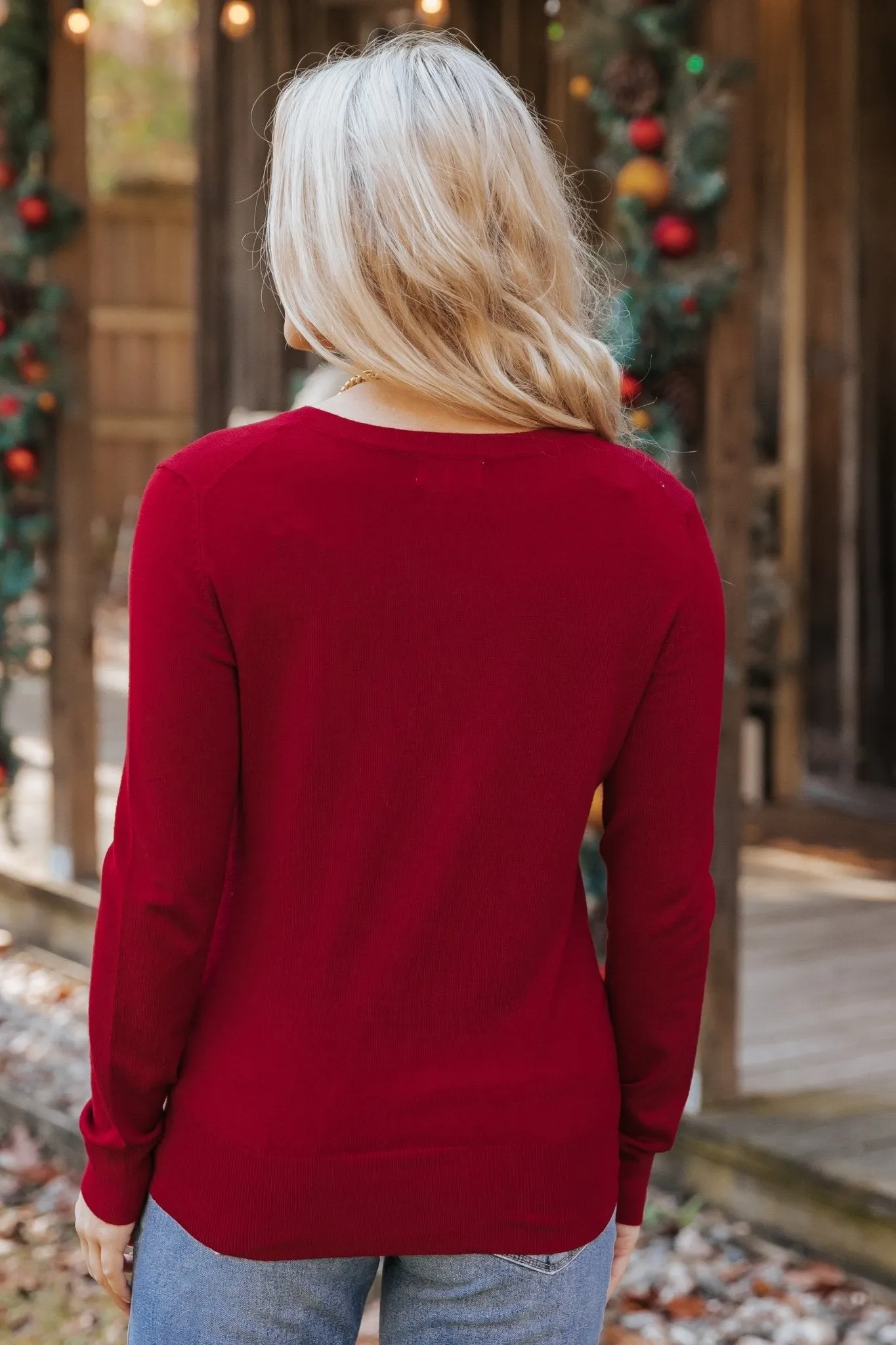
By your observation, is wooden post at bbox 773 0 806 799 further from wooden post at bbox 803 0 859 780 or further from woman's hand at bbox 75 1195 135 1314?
woman's hand at bbox 75 1195 135 1314

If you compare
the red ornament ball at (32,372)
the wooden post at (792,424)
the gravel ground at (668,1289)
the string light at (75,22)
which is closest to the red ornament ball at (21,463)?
the red ornament ball at (32,372)

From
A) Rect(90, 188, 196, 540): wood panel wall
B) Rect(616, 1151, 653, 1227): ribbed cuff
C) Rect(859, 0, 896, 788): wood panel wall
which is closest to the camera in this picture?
Rect(616, 1151, 653, 1227): ribbed cuff

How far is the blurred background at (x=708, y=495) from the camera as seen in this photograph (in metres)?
2.93

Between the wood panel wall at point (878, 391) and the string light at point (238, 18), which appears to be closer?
the string light at point (238, 18)

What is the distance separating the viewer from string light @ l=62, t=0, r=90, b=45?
4426 mm

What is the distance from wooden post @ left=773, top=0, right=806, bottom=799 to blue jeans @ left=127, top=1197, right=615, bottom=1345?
4.73 m

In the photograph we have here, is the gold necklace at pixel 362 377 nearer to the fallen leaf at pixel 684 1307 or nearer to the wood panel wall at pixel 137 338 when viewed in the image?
the fallen leaf at pixel 684 1307

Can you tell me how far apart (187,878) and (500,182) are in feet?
1.78

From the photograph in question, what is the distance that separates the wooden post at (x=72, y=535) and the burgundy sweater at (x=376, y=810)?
3.49m

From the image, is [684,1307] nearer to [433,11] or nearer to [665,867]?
[665,867]

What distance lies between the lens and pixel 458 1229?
1.21 meters

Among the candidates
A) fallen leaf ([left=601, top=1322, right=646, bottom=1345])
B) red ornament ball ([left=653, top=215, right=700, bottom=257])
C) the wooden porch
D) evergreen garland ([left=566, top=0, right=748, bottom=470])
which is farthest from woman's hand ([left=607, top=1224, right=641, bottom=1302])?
red ornament ball ([left=653, top=215, right=700, bottom=257])

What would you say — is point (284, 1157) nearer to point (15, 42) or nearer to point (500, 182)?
point (500, 182)

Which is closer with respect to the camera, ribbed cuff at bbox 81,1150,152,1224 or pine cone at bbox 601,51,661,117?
ribbed cuff at bbox 81,1150,152,1224
